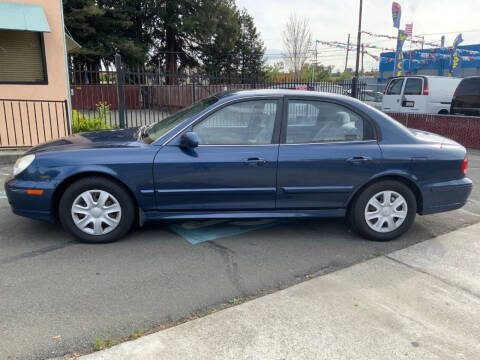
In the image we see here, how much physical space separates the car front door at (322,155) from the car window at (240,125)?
184 millimetres

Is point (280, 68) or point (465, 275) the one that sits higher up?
point (280, 68)

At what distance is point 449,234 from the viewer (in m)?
4.43

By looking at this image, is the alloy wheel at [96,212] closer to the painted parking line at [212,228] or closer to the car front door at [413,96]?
the painted parking line at [212,228]

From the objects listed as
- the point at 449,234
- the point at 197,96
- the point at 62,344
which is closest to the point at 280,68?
the point at 197,96

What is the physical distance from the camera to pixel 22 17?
816 cm

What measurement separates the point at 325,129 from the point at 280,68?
3555cm

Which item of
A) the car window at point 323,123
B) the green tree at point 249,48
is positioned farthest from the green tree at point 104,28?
the car window at point 323,123

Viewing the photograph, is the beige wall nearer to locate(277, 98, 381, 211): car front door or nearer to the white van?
locate(277, 98, 381, 211): car front door

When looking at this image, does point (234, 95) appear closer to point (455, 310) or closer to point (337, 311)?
point (337, 311)

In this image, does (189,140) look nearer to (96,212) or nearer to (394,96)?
(96,212)

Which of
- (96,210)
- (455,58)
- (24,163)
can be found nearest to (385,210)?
(96,210)

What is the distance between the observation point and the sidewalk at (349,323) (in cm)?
241

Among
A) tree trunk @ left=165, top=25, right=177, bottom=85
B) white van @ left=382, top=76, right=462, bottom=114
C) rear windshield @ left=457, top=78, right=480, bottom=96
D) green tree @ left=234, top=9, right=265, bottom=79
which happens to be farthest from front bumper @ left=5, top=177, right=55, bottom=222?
green tree @ left=234, top=9, right=265, bottom=79

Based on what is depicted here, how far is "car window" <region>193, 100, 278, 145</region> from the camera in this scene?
392 centimetres
